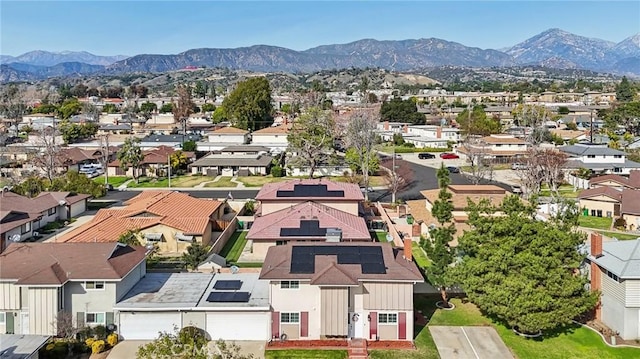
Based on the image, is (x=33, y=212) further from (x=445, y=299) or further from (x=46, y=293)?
(x=445, y=299)

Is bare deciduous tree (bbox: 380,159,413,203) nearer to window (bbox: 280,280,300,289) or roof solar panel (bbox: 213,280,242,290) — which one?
roof solar panel (bbox: 213,280,242,290)

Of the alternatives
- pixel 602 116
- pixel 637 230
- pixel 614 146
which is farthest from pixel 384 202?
pixel 602 116

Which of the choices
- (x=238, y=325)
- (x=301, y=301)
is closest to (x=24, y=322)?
(x=238, y=325)

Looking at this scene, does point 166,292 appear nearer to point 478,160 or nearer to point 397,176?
point 397,176

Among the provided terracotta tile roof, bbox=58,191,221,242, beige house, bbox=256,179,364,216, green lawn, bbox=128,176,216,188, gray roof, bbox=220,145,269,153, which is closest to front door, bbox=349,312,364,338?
beige house, bbox=256,179,364,216

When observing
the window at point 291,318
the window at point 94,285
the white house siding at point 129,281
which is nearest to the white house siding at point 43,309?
the window at point 94,285

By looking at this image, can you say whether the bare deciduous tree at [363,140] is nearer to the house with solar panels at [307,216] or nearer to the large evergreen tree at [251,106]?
the house with solar panels at [307,216]

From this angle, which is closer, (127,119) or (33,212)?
(33,212)
